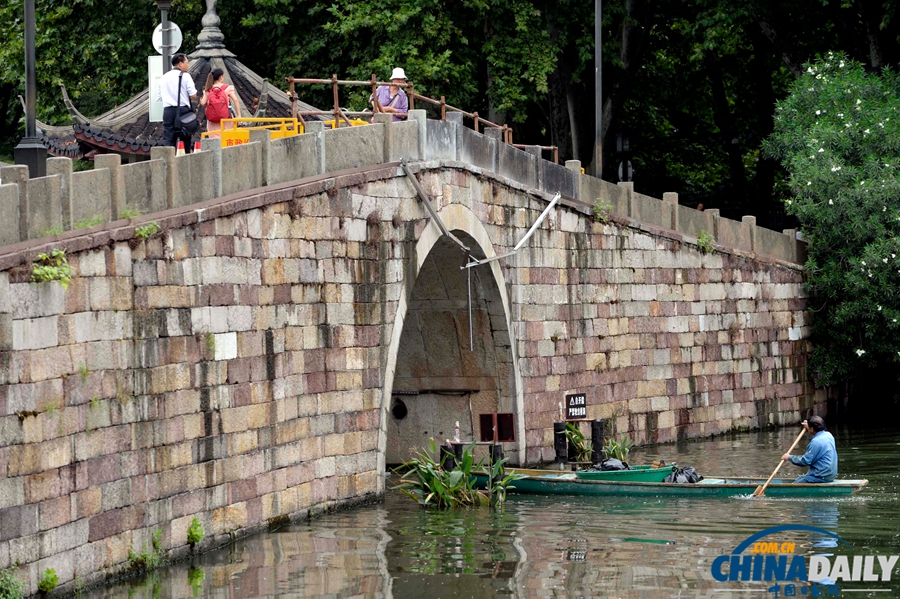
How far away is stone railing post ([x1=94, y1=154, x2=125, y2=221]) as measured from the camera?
45.5 ft

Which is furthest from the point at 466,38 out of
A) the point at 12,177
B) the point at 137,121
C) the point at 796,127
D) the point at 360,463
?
the point at 12,177

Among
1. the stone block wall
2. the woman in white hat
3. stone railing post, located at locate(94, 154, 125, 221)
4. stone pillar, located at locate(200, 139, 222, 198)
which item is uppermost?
the woman in white hat

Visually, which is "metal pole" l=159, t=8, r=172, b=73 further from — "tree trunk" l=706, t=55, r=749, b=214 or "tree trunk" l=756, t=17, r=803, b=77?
"tree trunk" l=706, t=55, r=749, b=214

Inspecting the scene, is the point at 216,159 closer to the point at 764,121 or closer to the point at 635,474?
the point at 635,474

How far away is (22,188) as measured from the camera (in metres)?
12.6

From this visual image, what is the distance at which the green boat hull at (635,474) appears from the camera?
19172 mm

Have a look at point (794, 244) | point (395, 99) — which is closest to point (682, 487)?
point (395, 99)

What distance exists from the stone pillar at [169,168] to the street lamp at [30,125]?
1.08 m

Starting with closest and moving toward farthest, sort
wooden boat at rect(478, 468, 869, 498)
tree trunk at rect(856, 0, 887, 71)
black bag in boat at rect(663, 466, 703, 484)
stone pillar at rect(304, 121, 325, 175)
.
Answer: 1. stone pillar at rect(304, 121, 325, 175)
2. wooden boat at rect(478, 468, 869, 498)
3. black bag in boat at rect(663, 466, 703, 484)
4. tree trunk at rect(856, 0, 887, 71)

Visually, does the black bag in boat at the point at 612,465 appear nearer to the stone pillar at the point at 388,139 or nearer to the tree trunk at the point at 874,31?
the stone pillar at the point at 388,139

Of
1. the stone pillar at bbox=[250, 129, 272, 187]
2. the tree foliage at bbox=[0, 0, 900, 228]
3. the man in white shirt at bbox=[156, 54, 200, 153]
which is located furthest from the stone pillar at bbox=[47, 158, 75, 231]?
the tree foliage at bbox=[0, 0, 900, 228]

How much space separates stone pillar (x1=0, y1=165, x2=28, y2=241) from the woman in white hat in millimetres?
7770

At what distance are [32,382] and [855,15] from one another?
25088mm

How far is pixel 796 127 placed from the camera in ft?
92.9
